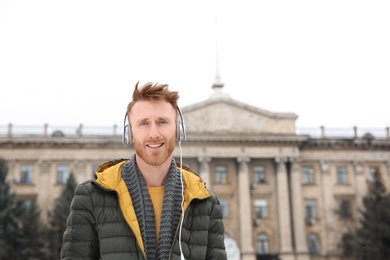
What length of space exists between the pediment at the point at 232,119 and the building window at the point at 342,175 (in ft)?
16.2

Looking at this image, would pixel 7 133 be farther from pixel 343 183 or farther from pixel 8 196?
pixel 343 183

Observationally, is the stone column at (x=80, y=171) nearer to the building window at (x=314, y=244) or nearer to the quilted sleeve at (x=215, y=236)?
the building window at (x=314, y=244)

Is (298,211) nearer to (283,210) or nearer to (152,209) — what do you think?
(283,210)

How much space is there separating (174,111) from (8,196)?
119ft

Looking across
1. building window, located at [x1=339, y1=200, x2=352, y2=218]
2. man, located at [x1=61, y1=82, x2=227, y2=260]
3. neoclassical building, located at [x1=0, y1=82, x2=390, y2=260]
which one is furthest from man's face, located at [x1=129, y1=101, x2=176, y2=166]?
building window, located at [x1=339, y1=200, x2=352, y2=218]

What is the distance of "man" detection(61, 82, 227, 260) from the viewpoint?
8.46 feet

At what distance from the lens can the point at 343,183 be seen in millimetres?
42969

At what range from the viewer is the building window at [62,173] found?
41.3m

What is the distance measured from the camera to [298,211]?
4072cm

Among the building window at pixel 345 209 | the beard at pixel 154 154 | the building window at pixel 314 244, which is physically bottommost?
the building window at pixel 314 244

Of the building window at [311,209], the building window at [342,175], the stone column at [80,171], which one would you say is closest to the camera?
the stone column at [80,171]

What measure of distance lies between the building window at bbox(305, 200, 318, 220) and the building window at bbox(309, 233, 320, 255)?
1.39 meters

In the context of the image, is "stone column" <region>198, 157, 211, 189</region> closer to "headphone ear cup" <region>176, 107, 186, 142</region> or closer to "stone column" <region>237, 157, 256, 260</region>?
"stone column" <region>237, 157, 256, 260</region>

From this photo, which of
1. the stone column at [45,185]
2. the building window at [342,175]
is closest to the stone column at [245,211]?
the building window at [342,175]
